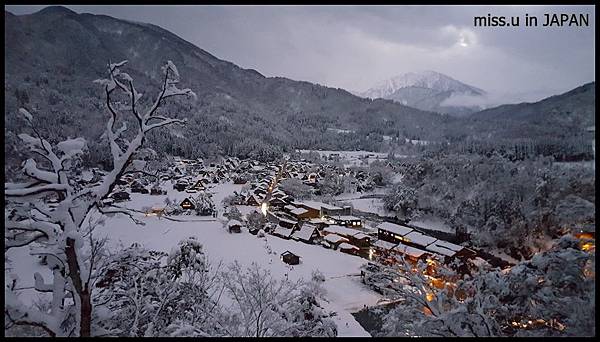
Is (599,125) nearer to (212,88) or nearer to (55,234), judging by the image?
(55,234)

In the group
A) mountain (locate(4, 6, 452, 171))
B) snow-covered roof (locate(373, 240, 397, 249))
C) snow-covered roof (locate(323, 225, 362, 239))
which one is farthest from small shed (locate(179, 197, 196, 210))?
snow-covered roof (locate(373, 240, 397, 249))

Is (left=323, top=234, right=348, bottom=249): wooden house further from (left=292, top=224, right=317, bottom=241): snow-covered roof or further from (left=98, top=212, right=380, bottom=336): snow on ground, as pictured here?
(left=292, top=224, right=317, bottom=241): snow-covered roof

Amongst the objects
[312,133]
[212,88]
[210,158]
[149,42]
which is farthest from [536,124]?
[149,42]

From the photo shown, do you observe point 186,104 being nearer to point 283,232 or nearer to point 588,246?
point 283,232

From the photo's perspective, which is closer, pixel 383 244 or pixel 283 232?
pixel 383 244

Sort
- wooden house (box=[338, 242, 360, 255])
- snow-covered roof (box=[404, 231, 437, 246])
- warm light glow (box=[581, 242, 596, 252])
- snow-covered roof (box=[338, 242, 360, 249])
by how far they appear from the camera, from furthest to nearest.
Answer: snow-covered roof (box=[404, 231, 437, 246]) < snow-covered roof (box=[338, 242, 360, 249]) < wooden house (box=[338, 242, 360, 255]) < warm light glow (box=[581, 242, 596, 252])

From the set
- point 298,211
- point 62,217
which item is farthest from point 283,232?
point 62,217
